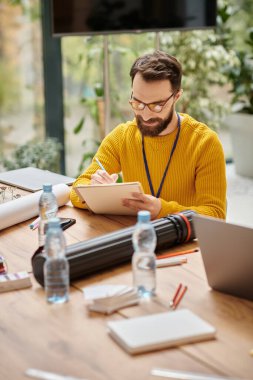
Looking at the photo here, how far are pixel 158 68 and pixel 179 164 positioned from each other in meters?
0.39

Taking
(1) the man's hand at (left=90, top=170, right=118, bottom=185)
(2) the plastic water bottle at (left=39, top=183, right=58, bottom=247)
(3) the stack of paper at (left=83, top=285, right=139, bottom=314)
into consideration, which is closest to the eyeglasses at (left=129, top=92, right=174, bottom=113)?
(1) the man's hand at (left=90, top=170, right=118, bottom=185)

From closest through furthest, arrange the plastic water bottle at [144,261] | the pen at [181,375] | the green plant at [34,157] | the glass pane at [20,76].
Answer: the pen at [181,375] → the plastic water bottle at [144,261] → the green plant at [34,157] → the glass pane at [20,76]

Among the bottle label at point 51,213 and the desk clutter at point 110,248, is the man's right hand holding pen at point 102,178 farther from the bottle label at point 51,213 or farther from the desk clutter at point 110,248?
the desk clutter at point 110,248

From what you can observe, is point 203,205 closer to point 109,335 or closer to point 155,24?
point 109,335

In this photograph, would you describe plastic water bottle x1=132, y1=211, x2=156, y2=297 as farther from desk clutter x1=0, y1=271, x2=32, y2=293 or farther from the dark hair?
the dark hair

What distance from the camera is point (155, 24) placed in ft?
13.9

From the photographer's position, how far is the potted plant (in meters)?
5.59

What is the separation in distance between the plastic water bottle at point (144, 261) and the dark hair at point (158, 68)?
96cm

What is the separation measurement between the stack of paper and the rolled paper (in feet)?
2.17

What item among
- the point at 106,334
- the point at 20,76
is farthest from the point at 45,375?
the point at 20,76

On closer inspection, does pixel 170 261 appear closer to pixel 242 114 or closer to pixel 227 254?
pixel 227 254

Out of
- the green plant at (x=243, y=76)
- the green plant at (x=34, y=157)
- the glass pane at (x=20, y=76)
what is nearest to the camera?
the green plant at (x=34, y=157)

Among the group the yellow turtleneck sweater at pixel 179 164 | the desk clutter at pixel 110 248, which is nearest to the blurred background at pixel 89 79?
the yellow turtleneck sweater at pixel 179 164

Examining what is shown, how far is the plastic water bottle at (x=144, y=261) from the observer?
1.90 metres
